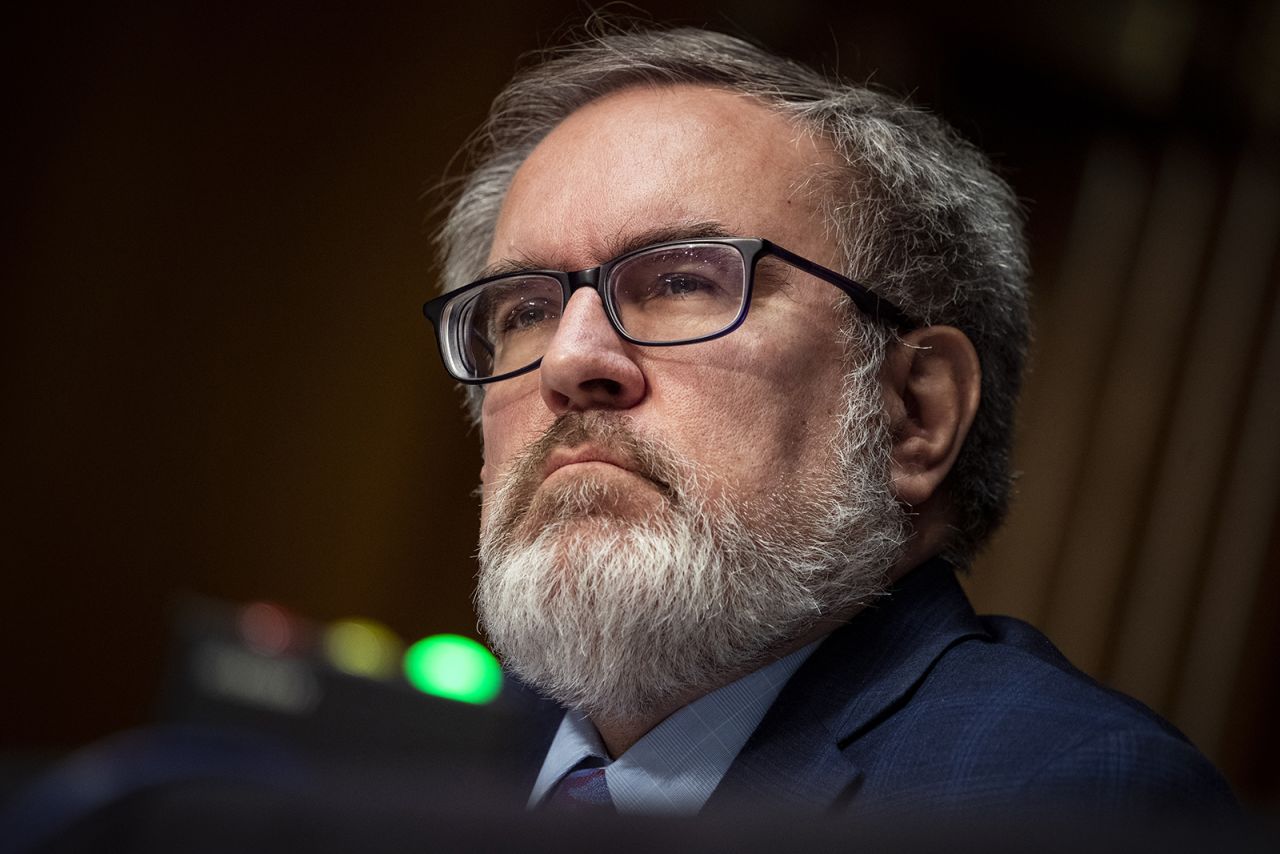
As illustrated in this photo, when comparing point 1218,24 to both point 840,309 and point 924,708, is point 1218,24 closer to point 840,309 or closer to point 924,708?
point 840,309

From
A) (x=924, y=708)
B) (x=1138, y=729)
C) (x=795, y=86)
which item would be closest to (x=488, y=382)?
(x=795, y=86)

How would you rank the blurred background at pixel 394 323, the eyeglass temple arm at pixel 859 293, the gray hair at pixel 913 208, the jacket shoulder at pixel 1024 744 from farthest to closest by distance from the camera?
1. the blurred background at pixel 394 323
2. the gray hair at pixel 913 208
3. the eyeglass temple arm at pixel 859 293
4. the jacket shoulder at pixel 1024 744

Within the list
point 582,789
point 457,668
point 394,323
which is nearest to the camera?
point 582,789

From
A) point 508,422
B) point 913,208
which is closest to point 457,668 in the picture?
point 508,422

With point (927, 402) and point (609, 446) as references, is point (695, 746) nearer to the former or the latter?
point (609, 446)

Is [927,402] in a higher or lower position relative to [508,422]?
higher

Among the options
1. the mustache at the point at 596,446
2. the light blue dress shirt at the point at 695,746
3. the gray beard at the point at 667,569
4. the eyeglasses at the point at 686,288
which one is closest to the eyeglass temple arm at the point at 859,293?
the eyeglasses at the point at 686,288

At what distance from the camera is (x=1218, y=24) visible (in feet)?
12.4

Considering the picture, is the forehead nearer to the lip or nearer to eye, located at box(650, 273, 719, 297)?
eye, located at box(650, 273, 719, 297)

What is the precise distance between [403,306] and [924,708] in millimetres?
2545

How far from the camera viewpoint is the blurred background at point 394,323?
3.26 m

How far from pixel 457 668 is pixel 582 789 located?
67 centimetres

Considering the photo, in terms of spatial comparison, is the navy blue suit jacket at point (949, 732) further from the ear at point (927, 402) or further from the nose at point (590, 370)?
the nose at point (590, 370)

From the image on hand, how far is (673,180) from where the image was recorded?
152 cm
